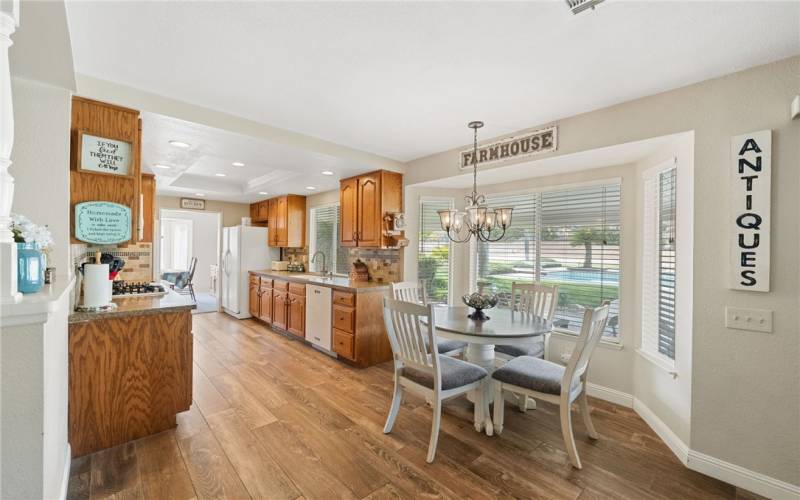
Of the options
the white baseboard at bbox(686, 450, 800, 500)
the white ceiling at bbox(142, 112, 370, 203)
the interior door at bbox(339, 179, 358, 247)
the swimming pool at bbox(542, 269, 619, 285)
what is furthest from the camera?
the interior door at bbox(339, 179, 358, 247)

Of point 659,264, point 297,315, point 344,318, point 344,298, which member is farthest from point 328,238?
point 659,264

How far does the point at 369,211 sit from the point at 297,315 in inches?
69.7

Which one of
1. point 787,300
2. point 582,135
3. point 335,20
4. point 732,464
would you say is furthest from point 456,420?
point 335,20

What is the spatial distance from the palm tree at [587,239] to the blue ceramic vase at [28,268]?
3.72m

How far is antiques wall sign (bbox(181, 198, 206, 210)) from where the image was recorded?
6086 mm

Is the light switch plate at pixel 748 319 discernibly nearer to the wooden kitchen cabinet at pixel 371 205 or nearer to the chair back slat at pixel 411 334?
the chair back slat at pixel 411 334

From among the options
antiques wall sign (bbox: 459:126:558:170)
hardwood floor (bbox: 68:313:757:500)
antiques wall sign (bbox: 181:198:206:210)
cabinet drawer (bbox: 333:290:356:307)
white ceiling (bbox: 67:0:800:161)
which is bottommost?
hardwood floor (bbox: 68:313:757:500)

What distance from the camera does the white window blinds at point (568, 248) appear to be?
3.14 meters

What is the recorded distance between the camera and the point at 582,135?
2.68 metres

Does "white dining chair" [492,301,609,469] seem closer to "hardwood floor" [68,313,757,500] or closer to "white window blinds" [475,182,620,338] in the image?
"hardwood floor" [68,313,757,500]

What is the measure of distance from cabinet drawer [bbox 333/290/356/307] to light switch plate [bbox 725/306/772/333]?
9.98 ft

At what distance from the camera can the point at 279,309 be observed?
5.03m

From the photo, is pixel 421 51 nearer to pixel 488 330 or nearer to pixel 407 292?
pixel 488 330

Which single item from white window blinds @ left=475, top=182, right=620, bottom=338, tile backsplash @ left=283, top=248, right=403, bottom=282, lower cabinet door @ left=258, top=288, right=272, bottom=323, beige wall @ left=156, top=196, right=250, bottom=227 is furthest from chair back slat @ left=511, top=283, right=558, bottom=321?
beige wall @ left=156, top=196, right=250, bottom=227
